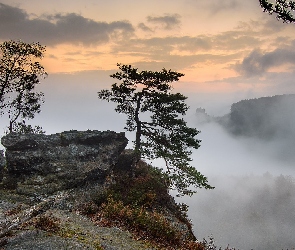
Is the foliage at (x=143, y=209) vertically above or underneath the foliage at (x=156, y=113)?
underneath

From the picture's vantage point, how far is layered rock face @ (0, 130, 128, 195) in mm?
24734

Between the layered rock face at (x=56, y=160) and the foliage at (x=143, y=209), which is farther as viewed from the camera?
the layered rock face at (x=56, y=160)

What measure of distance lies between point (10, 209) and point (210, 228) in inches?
7308

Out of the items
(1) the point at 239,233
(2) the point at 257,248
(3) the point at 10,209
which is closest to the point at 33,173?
(3) the point at 10,209

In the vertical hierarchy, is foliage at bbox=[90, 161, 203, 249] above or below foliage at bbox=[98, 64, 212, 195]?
below

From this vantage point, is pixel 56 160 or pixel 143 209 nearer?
pixel 143 209

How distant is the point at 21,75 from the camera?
33.7m

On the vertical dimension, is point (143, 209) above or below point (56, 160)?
below

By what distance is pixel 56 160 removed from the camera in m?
27.5

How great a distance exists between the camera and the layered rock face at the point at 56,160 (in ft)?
81.1

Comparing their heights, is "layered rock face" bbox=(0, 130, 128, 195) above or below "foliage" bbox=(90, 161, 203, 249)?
above

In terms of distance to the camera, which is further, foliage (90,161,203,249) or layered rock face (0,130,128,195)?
layered rock face (0,130,128,195)

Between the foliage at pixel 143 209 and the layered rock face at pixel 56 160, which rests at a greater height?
the layered rock face at pixel 56 160

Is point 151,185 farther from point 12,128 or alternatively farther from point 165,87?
point 12,128
